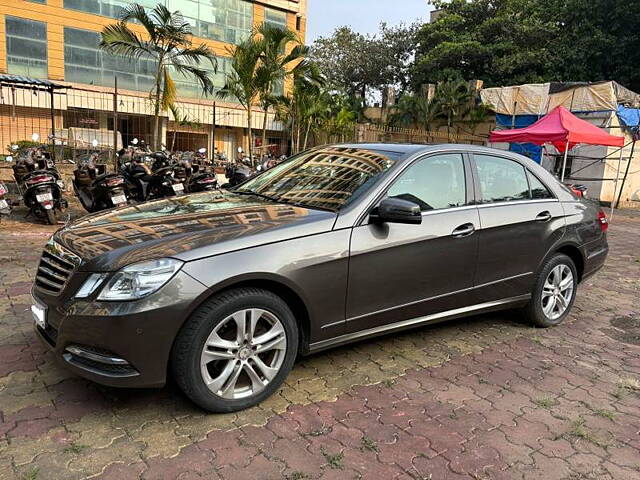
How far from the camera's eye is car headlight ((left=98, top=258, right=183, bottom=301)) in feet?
8.70

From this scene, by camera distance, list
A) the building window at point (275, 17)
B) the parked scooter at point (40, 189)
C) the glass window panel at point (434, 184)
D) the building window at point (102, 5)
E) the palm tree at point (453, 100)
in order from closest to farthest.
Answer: the glass window panel at point (434, 184) → the parked scooter at point (40, 189) → the palm tree at point (453, 100) → the building window at point (102, 5) → the building window at point (275, 17)

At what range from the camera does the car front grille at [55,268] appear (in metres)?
2.88

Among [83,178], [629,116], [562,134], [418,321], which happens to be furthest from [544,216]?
[629,116]

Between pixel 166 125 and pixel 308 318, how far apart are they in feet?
80.4

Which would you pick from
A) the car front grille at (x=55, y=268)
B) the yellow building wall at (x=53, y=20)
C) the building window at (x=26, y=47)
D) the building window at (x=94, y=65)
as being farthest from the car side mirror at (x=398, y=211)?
the building window at (x=26, y=47)

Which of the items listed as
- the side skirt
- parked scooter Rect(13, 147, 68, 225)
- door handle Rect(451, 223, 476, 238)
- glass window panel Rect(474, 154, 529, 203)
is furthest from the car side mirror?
parked scooter Rect(13, 147, 68, 225)

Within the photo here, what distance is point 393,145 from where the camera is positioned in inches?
161

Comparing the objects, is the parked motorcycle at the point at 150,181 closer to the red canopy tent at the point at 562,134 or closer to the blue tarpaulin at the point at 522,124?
the red canopy tent at the point at 562,134

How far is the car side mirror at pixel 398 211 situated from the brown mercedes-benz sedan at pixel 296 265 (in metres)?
0.01

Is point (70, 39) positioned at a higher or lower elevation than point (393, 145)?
higher

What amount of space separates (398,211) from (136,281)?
1577 millimetres

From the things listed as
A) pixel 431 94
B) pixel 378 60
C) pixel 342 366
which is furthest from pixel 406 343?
pixel 378 60

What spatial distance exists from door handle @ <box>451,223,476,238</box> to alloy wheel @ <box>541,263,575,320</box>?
112 centimetres

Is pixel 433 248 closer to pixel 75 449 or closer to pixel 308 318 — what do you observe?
pixel 308 318
